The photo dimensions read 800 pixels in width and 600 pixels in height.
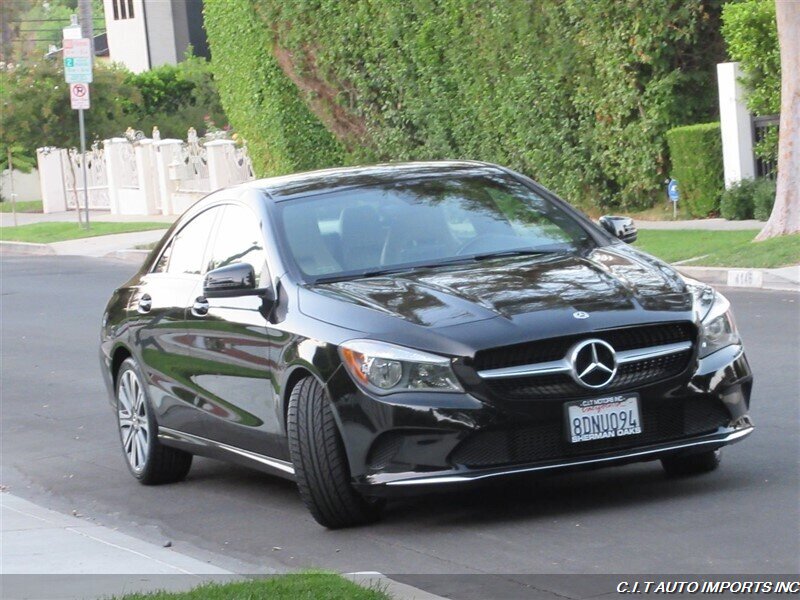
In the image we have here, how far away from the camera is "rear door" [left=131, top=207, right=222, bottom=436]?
846 cm

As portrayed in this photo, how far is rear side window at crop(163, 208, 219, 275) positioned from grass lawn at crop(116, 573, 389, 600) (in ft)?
9.84

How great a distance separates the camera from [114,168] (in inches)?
1764

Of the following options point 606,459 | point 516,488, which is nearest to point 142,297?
point 516,488

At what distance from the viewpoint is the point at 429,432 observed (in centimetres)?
664

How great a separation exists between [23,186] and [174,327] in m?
49.8

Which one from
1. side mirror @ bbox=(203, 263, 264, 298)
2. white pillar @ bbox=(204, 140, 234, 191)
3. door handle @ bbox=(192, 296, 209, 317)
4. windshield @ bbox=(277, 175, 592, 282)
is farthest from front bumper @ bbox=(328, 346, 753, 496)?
white pillar @ bbox=(204, 140, 234, 191)

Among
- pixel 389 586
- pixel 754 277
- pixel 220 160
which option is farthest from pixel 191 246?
pixel 220 160

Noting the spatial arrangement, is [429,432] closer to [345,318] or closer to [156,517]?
[345,318]

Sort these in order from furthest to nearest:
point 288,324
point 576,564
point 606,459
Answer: point 288,324, point 606,459, point 576,564

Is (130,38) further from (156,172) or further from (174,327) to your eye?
(174,327)

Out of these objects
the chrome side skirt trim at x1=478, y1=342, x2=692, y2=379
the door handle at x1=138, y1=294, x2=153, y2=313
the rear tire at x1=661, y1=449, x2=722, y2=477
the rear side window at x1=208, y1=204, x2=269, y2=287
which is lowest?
the rear tire at x1=661, y1=449, x2=722, y2=477

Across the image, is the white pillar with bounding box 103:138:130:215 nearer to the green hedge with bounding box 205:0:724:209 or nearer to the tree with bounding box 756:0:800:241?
the green hedge with bounding box 205:0:724:209

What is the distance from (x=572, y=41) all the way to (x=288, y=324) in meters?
17.9

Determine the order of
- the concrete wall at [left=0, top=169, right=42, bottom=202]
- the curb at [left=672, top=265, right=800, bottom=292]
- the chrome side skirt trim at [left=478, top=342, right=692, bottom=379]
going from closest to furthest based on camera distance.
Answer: the chrome side skirt trim at [left=478, top=342, right=692, bottom=379]
the curb at [left=672, top=265, right=800, bottom=292]
the concrete wall at [left=0, top=169, right=42, bottom=202]
